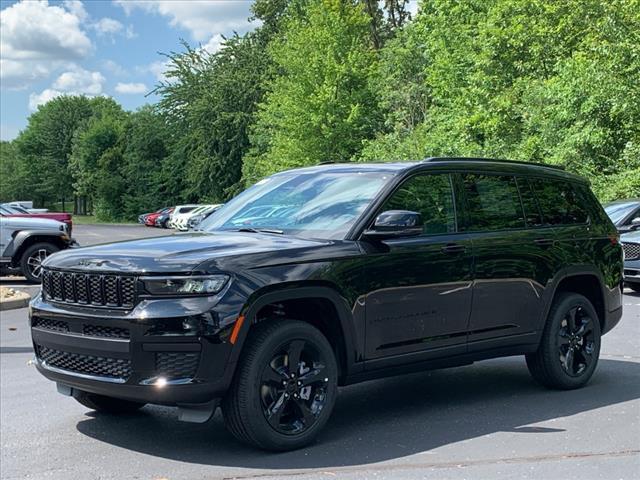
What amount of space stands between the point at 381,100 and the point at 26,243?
27.5m

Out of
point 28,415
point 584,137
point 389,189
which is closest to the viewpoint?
point 389,189

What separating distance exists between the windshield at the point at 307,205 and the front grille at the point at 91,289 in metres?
1.23

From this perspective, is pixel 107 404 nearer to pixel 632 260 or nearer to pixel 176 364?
pixel 176 364

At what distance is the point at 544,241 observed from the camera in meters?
6.53

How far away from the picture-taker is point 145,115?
7256cm

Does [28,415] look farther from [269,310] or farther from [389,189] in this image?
[389,189]

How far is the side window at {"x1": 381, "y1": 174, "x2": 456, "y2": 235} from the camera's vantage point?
19.0ft

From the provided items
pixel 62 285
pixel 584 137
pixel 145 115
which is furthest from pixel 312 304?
pixel 145 115

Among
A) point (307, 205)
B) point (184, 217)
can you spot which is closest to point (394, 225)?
point (307, 205)

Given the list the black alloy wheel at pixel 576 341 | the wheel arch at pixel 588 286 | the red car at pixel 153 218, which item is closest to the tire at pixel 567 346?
the black alloy wheel at pixel 576 341

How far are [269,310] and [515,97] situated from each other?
23416mm

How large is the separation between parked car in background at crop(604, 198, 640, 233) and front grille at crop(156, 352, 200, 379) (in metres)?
12.2

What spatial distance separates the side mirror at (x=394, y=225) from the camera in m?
5.24

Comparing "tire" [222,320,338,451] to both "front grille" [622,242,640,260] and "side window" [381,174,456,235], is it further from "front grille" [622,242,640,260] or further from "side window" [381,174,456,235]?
"front grille" [622,242,640,260]
